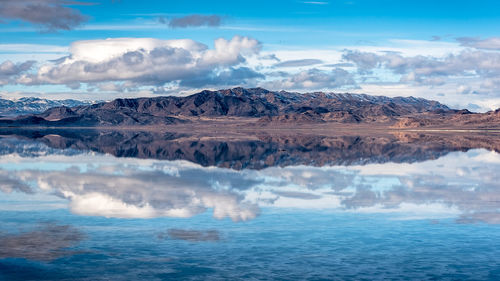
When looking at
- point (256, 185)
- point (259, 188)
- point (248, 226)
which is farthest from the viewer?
point (256, 185)

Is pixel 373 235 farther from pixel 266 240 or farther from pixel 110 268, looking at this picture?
pixel 110 268

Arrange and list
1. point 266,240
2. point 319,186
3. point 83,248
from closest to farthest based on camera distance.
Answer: point 83,248 → point 266,240 → point 319,186

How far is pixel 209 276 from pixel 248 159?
99.6 ft

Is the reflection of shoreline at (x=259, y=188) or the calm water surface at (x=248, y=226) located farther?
the reflection of shoreline at (x=259, y=188)

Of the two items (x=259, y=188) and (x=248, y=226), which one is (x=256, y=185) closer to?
(x=259, y=188)

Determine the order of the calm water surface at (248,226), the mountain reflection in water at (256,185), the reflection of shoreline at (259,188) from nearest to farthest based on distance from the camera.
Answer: the calm water surface at (248,226)
the reflection of shoreline at (259,188)
the mountain reflection in water at (256,185)

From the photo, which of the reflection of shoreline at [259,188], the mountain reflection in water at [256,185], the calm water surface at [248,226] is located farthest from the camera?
the mountain reflection in water at [256,185]

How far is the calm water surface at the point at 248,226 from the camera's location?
1160cm

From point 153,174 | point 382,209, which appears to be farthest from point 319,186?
point 153,174

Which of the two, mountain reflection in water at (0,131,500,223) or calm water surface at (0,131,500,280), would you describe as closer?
calm water surface at (0,131,500,280)

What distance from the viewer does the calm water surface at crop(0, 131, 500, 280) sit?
457 inches

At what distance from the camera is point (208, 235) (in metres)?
14.5

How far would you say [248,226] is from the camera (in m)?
15.9

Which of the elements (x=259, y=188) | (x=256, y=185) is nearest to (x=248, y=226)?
(x=259, y=188)
